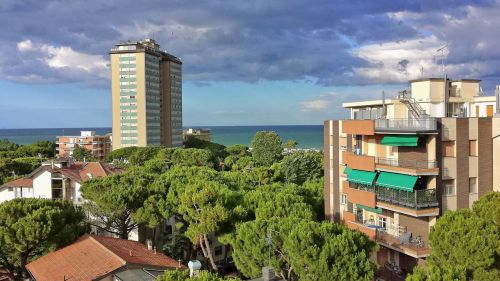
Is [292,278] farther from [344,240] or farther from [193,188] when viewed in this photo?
[193,188]

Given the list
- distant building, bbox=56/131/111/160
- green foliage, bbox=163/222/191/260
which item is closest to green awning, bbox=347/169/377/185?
green foliage, bbox=163/222/191/260

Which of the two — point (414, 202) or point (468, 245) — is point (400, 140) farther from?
point (468, 245)

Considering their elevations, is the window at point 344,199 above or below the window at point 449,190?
below

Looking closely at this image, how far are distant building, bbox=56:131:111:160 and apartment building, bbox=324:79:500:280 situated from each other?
121m

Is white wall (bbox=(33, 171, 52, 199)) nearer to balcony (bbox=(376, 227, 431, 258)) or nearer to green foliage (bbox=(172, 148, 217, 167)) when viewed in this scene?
balcony (bbox=(376, 227, 431, 258))

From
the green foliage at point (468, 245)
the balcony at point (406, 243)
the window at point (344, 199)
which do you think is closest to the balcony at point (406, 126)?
the green foliage at point (468, 245)

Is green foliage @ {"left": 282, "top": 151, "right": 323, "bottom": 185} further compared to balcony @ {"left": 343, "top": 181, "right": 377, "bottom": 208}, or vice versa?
green foliage @ {"left": 282, "top": 151, "right": 323, "bottom": 185}

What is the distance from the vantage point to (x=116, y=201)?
3253cm

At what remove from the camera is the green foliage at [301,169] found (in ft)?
202

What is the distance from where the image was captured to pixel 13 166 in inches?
2586

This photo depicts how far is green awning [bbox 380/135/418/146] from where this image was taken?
26.9 meters

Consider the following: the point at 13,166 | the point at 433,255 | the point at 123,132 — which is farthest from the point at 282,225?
the point at 123,132

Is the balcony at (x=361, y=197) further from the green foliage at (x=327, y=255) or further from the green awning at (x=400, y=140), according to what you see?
the green foliage at (x=327, y=255)

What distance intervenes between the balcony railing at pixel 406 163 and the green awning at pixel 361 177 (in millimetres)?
1069
